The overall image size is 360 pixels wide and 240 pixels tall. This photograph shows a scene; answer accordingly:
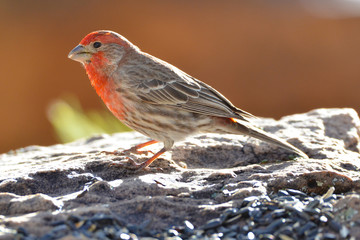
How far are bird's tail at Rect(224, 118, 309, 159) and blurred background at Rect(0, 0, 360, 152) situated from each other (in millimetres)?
6304

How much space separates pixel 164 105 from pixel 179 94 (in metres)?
0.16

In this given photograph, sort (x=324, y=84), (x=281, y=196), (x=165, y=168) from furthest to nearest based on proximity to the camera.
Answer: (x=324, y=84), (x=165, y=168), (x=281, y=196)

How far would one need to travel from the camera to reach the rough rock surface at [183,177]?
347 cm

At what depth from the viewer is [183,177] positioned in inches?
168

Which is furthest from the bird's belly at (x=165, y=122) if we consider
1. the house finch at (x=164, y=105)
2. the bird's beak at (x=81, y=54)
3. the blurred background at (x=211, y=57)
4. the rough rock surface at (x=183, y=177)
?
the blurred background at (x=211, y=57)

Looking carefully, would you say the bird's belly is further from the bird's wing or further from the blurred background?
the blurred background

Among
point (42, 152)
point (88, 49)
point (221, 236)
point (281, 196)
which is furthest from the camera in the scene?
point (42, 152)

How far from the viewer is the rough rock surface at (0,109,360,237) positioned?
3.47 meters

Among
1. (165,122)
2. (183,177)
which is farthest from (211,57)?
(183,177)

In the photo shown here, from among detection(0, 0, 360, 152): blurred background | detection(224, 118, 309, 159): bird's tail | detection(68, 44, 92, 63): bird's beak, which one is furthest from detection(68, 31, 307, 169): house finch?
detection(0, 0, 360, 152): blurred background

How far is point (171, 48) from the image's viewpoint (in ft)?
37.4

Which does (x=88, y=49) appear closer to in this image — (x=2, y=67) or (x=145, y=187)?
(x=145, y=187)

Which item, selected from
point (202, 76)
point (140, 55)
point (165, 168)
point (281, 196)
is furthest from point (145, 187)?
point (202, 76)

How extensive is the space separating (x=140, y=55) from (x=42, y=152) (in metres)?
1.52
